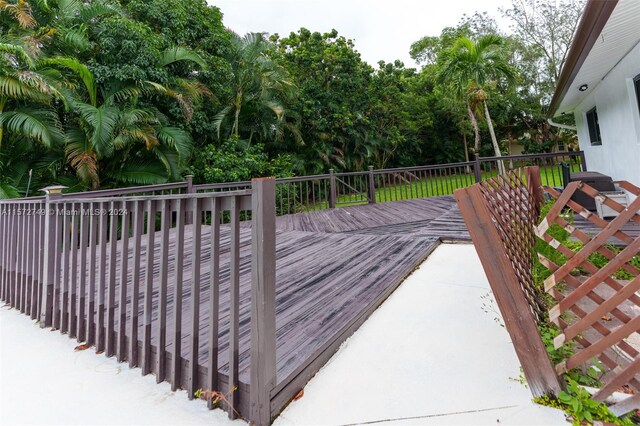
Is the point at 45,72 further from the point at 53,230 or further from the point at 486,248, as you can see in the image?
the point at 486,248

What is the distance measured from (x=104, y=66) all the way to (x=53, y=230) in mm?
6648

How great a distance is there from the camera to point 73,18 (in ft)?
23.7

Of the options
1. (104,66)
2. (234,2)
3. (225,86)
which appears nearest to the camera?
(104,66)

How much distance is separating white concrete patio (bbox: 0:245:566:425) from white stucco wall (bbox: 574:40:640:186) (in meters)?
4.00

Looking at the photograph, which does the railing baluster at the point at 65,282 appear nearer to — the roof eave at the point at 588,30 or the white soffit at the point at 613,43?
the roof eave at the point at 588,30

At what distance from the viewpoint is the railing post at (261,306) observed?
1182 mm

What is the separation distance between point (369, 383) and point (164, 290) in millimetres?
1106

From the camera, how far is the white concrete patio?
1217 mm

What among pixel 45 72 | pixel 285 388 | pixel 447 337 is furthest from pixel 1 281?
pixel 45 72

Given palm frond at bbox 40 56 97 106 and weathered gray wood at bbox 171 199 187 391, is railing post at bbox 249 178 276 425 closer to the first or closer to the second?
weathered gray wood at bbox 171 199 187 391

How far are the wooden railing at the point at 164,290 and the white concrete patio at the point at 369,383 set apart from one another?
0.10 m

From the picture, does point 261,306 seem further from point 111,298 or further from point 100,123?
point 100,123

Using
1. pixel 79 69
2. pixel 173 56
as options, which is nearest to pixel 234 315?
pixel 79 69

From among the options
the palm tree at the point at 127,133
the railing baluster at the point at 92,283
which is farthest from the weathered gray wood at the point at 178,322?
the palm tree at the point at 127,133
